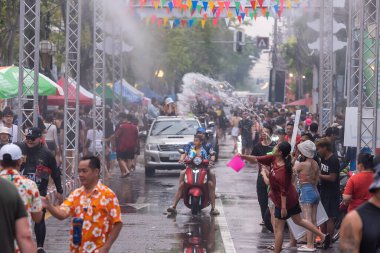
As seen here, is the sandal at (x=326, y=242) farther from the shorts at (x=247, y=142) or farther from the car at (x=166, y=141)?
the shorts at (x=247, y=142)

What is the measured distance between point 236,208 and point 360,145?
3.45 meters

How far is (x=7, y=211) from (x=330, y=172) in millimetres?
8574

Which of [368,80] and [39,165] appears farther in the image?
[368,80]

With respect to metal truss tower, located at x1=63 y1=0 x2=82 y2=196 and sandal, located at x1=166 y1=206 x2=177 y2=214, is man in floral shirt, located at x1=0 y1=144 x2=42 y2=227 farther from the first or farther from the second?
metal truss tower, located at x1=63 y1=0 x2=82 y2=196

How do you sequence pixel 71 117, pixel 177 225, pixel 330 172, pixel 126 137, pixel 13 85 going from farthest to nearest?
pixel 126 137 → pixel 13 85 → pixel 71 117 → pixel 177 225 → pixel 330 172

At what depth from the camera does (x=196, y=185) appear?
1917 centimetres

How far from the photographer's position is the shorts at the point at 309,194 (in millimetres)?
14570

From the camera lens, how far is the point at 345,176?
1738 centimetres

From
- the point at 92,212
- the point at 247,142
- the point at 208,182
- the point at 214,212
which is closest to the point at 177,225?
the point at 214,212

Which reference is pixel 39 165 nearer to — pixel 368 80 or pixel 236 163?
pixel 236 163

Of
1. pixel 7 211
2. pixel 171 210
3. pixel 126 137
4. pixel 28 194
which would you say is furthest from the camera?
pixel 126 137

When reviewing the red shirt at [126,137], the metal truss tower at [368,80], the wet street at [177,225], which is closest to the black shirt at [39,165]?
the wet street at [177,225]

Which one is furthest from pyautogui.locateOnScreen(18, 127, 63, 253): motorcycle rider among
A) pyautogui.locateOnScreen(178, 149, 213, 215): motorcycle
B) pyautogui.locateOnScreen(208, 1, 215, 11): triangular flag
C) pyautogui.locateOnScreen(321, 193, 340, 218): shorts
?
pyautogui.locateOnScreen(208, 1, 215, 11): triangular flag

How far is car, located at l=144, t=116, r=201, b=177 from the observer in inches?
1141
